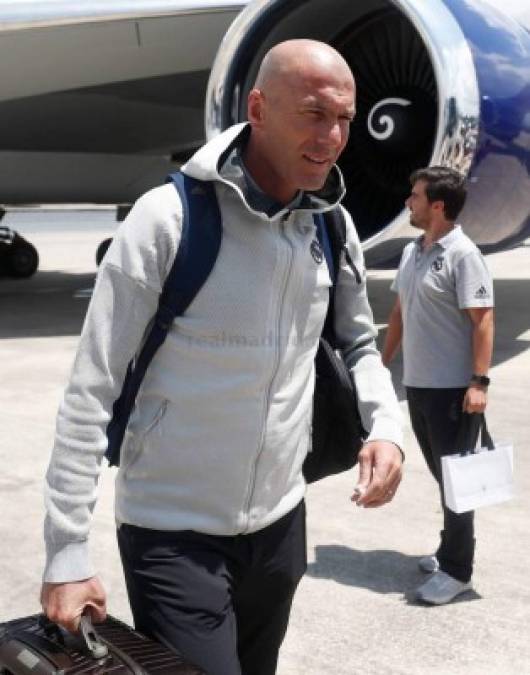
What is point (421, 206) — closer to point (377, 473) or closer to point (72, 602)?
point (377, 473)

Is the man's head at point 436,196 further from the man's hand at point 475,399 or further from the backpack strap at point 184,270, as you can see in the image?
the backpack strap at point 184,270

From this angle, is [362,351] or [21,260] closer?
[362,351]

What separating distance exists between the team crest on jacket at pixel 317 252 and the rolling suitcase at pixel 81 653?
672mm

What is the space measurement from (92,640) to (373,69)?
6.00m

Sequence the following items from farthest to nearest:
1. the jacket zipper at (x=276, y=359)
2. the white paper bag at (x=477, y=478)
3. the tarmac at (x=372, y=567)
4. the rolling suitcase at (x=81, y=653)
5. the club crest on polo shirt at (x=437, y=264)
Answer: the club crest on polo shirt at (x=437, y=264) → the white paper bag at (x=477, y=478) → the tarmac at (x=372, y=567) → the jacket zipper at (x=276, y=359) → the rolling suitcase at (x=81, y=653)

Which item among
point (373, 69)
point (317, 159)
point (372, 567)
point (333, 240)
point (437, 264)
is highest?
point (317, 159)

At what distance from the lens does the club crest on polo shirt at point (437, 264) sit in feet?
10.5

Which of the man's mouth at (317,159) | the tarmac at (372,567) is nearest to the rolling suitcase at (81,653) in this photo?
the man's mouth at (317,159)

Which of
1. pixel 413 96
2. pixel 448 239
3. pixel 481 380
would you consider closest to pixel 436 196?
pixel 448 239

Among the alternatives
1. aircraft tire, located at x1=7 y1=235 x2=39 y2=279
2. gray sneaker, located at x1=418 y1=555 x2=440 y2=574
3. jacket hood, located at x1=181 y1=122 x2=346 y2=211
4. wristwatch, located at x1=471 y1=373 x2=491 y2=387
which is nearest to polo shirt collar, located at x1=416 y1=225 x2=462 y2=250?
wristwatch, located at x1=471 y1=373 x2=491 y2=387

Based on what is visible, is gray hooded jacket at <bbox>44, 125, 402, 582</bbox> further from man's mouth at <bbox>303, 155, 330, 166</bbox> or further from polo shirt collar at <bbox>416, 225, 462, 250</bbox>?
polo shirt collar at <bbox>416, 225, 462, 250</bbox>

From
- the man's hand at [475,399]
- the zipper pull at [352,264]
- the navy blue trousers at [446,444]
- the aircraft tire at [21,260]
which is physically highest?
the zipper pull at [352,264]

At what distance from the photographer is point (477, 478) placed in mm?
2871

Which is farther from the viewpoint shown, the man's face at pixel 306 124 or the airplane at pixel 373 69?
the airplane at pixel 373 69
